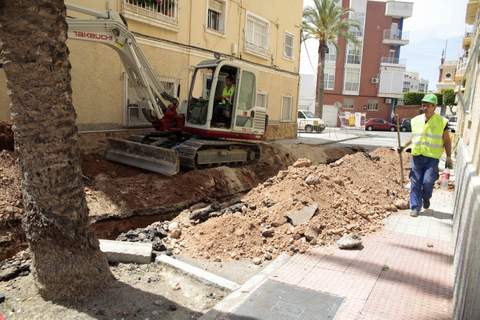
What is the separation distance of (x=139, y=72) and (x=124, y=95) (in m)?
2.17

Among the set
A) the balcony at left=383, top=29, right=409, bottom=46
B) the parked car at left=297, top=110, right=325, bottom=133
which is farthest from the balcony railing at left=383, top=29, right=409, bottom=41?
the parked car at left=297, top=110, right=325, bottom=133

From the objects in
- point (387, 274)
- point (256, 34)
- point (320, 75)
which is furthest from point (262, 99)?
point (320, 75)

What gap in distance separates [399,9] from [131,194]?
50.5m

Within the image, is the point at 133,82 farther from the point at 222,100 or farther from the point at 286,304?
the point at 286,304

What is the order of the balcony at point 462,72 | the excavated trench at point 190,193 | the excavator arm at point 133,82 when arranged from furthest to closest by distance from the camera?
the balcony at point 462,72, the excavator arm at point 133,82, the excavated trench at point 190,193

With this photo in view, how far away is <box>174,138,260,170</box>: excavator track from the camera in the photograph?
9469 mm

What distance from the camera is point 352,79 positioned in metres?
49.5

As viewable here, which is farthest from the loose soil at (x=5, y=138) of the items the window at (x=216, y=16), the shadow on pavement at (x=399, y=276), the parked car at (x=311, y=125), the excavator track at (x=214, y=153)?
the parked car at (x=311, y=125)

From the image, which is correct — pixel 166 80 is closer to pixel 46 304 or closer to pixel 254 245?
pixel 254 245

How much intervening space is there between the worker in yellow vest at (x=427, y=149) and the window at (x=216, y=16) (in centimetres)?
989

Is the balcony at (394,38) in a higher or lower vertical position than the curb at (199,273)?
higher

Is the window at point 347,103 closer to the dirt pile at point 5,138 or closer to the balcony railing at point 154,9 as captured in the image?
the balcony railing at point 154,9

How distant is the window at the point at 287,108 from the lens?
20120 mm

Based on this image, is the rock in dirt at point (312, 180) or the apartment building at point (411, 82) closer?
the rock in dirt at point (312, 180)
